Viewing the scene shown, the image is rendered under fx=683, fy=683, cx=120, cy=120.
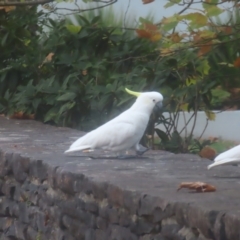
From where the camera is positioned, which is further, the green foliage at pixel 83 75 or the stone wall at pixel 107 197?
the green foliage at pixel 83 75

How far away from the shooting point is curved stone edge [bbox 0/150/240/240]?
10.0 ft

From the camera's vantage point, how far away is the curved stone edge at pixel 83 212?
306 cm

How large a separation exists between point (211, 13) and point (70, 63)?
10.8 feet

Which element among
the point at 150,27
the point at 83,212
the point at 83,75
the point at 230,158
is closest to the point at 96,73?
the point at 83,75

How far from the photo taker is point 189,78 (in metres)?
6.93

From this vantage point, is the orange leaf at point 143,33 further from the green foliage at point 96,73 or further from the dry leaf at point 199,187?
the dry leaf at point 199,187

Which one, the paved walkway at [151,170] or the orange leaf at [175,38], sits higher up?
the orange leaf at [175,38]

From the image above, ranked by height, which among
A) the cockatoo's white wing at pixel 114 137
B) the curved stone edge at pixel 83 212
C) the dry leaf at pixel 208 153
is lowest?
the curved stone edge at pixel 83 212

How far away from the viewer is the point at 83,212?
411 centimetres

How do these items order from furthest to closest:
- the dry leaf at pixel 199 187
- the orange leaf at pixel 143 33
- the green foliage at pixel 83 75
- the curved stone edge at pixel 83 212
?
the green foliage at pixel 83 75 < the orange leaf at pixel 143 33 < the dry leaf at pixel 199 187 < the curved stone edge at pixel 83 212

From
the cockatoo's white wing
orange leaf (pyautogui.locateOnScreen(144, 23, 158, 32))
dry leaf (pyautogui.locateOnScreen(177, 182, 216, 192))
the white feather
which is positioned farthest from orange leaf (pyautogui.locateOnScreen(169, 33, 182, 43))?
dry leaf (pyautogui.locateOnScreen(177, 182, 216, 192))

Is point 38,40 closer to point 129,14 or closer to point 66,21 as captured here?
point 66,21

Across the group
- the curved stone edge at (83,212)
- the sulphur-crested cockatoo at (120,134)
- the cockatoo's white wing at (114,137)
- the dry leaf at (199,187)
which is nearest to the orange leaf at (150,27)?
the sulphur-crested cockatoo at (120,134)

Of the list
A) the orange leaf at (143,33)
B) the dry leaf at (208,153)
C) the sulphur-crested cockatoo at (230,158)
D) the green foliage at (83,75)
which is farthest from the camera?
the green foliage at (83,75)
